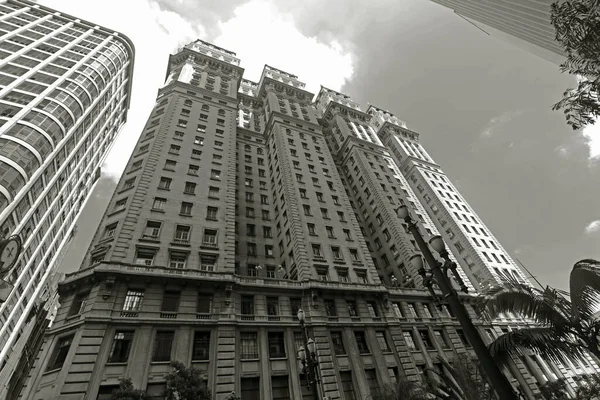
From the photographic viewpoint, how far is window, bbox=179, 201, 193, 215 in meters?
30.5

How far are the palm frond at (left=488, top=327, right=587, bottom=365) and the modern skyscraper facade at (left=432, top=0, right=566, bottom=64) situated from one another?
15.3 metres

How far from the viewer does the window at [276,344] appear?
2416 centimetres

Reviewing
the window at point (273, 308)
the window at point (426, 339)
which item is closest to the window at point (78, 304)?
the window at point (273, 308)

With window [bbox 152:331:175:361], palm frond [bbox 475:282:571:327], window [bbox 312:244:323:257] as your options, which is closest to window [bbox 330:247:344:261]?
window [bbox 312:244:323:257]

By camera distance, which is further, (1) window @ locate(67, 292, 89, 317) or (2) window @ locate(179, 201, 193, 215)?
(2) window @ locate(179, 201, 193, 215)

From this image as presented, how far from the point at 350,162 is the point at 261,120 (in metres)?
22.7

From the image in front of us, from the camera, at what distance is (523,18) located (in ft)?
79.4

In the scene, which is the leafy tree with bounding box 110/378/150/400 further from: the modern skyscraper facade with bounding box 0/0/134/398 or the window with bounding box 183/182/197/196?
the modern skyscraper facade with bounding box 0/0/134/398

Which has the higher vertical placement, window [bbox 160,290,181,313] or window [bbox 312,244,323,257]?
window [bbox 312,244,323,257]

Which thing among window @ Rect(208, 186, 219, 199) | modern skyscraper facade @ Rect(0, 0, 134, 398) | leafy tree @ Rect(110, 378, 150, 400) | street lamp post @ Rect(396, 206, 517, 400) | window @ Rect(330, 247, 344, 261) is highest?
modern skyscraper facade @ Rect(0, 0, 134, 398)

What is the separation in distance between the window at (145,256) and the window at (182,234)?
2288 mm

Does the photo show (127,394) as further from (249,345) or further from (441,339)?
(441,339)

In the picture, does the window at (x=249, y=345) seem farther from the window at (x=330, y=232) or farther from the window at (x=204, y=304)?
the window at (x=330, y=232)

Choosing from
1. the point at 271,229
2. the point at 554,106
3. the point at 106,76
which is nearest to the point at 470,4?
the point at 554,106
